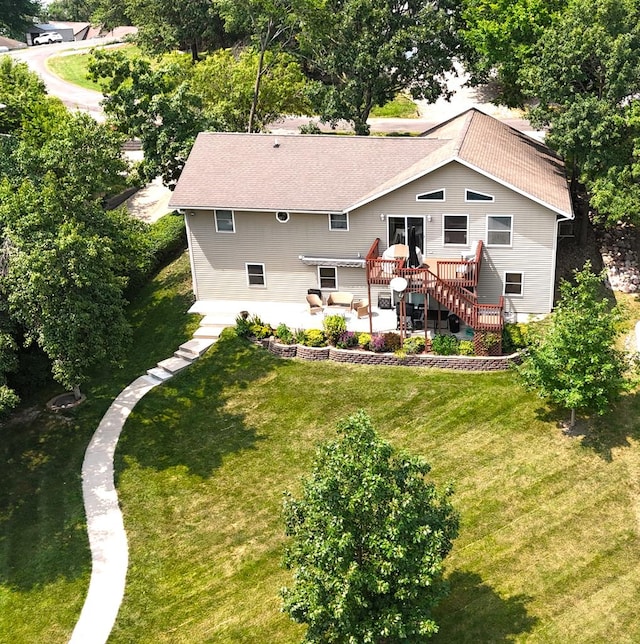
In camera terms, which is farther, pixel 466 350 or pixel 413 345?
pixel 413 345

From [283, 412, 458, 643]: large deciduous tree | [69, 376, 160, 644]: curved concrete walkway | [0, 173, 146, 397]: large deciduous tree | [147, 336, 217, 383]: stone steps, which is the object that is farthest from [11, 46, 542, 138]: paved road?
[283, 412, 458, 643]: large deciduous tree

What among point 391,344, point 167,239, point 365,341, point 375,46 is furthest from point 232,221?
point 375,46

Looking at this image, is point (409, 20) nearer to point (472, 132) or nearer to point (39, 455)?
point (472, 132)

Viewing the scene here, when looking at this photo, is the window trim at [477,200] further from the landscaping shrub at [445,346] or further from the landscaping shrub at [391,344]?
the landscaping shrub at [391,344]

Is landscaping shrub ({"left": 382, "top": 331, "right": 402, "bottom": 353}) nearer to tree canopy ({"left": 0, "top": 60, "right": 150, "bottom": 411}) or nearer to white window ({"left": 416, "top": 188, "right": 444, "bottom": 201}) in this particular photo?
white window ({"left": 416, "top": 188, "right": 444, "bottom": 201})

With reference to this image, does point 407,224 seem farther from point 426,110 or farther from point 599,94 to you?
point 426,110

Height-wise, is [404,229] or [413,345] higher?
[404,229]

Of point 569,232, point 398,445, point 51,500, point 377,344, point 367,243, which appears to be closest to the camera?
point 51,500
